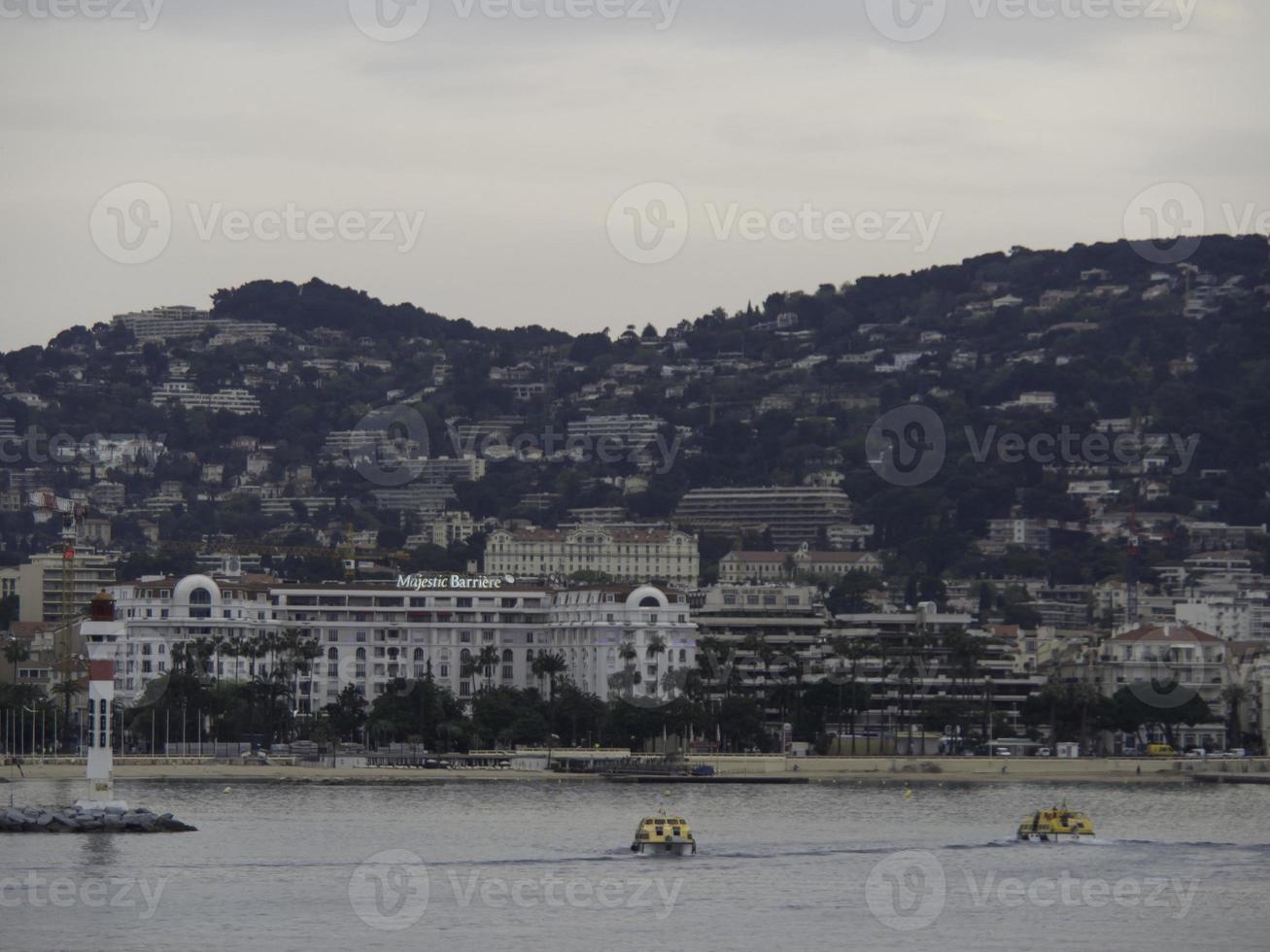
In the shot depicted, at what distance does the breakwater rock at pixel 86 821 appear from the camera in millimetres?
96188

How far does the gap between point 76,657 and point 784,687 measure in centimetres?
3985

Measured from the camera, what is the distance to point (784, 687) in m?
161

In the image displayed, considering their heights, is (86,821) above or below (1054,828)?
above

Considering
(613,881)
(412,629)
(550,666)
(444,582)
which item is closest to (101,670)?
(613,881)

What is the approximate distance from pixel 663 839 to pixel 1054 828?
14914 mm

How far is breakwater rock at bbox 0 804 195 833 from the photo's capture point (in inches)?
3787

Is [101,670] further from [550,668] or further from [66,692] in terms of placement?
[550,668]

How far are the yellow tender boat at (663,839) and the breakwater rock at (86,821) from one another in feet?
51.1

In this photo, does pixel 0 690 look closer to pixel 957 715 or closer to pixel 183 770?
pixel 183 770

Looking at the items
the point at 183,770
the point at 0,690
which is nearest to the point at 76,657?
the point at 0,690

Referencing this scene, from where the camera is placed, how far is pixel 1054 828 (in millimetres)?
100000

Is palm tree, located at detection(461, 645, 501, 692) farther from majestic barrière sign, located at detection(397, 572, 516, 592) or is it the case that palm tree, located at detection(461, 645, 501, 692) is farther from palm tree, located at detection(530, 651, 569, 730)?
majestic barrière sign, located at detection(397, 572, 516, 592)

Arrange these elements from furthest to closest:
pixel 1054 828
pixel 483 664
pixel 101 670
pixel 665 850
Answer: pixel 483 664, pixel 1054 828, pixel 101 670, pixel 665 850

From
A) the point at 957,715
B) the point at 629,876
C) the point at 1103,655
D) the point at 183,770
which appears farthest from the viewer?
the point at 1103,655
